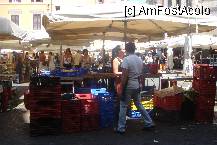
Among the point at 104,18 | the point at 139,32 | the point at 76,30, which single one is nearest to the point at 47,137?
the point at 104,18

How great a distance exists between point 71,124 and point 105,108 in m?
0.85

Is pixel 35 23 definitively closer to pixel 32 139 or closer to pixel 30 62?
pixel 30 62

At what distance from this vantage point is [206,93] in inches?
423

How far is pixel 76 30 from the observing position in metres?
14.0

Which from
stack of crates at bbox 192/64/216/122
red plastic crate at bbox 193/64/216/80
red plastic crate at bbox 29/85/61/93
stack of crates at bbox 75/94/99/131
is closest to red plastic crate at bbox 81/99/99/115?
stack of crates at bbox 75/94/99/131

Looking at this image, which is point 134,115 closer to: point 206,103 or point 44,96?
point 206,103

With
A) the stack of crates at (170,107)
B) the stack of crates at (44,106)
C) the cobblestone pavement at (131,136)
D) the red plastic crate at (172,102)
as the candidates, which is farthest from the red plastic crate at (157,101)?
the stack of crates at (44,106)

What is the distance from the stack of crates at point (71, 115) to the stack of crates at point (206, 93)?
292cm

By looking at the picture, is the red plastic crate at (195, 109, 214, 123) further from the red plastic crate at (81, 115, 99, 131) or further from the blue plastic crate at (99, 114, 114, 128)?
the red plastic crate at (81, 115, 99, 131)

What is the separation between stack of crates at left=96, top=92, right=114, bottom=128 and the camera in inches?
394

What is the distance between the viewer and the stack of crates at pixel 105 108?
10.0m

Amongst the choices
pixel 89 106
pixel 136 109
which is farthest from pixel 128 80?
pixel 136 109

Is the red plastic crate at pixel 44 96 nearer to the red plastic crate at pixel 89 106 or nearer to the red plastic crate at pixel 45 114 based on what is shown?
the red plastic crate at pixel 45 114

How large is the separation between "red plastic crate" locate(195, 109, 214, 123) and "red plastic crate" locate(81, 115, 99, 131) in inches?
97.4
